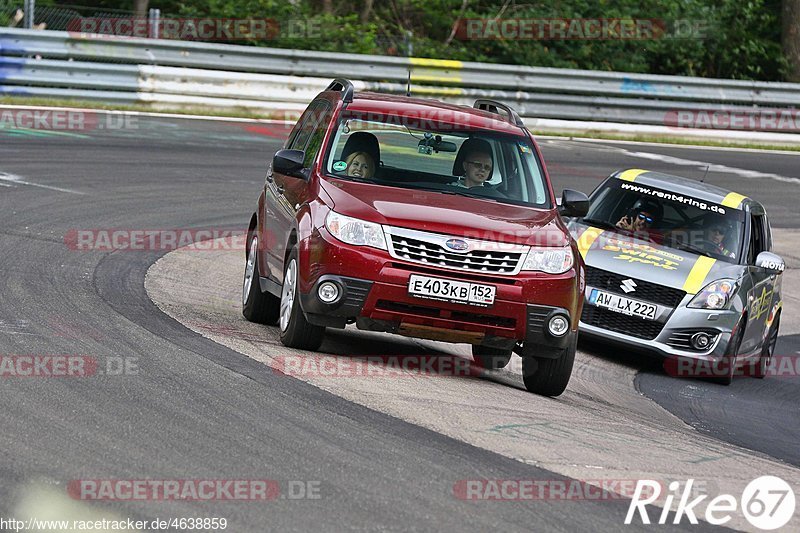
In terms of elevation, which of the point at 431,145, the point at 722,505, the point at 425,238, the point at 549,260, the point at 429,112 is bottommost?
the point at 722,505

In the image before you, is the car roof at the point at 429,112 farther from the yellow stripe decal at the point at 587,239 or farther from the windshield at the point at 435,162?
the yellow stripe decal at the point at 587,239

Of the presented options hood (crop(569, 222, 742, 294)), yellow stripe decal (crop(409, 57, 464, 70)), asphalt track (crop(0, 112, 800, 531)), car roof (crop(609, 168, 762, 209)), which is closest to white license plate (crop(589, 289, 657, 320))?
hood (crop(569, 222, 742, 294))

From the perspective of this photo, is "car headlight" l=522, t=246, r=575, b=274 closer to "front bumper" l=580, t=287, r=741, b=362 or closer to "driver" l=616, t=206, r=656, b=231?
"front bumper" l=580, t=287, r=741, b=362

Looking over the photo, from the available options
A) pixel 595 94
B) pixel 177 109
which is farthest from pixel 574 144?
pixel 177 109

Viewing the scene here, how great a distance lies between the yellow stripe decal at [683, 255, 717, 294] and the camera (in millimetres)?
11547

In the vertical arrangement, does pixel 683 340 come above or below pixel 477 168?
below

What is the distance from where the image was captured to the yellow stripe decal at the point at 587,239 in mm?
11970

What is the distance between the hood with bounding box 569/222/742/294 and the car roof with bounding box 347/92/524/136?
83.6 inches

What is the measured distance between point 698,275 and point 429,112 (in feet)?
10.6

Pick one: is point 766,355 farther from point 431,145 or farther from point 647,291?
point 431,145

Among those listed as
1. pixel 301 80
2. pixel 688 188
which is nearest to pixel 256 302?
pixel 688 188

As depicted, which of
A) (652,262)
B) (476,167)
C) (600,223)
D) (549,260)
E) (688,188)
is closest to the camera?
(549,260)

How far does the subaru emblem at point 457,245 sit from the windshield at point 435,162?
91 centimetres

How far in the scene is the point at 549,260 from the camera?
8.55 meters
